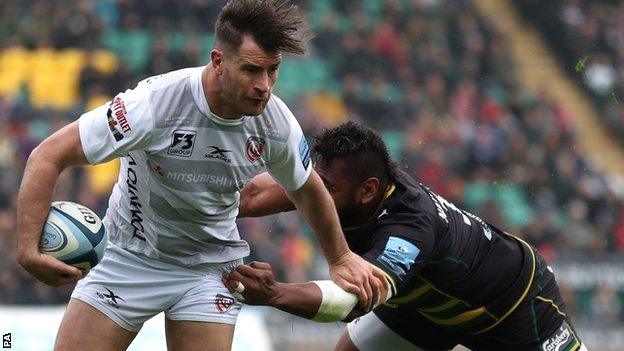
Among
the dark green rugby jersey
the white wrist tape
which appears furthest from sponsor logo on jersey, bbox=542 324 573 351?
the white wrist tape

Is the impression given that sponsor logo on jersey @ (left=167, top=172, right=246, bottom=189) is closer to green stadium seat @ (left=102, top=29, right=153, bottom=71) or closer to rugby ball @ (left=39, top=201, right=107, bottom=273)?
rugby ball @ (left=39, top=201, right=107, bottom=273)

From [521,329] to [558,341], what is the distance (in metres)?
0.24

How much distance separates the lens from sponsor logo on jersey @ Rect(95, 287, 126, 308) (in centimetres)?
608

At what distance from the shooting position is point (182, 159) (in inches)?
229

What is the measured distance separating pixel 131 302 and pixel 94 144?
0.95 metres

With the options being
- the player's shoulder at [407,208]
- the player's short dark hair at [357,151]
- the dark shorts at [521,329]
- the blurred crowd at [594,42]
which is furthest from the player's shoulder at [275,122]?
the blurred crowd at [594,42]

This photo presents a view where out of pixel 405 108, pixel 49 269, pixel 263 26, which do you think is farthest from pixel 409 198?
pixel 405 108

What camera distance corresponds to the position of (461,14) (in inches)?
748

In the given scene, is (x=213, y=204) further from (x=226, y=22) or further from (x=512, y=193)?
(x=512, y=193)

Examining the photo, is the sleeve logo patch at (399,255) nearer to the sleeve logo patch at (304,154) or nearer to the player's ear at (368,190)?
the player's ear at (368,190)

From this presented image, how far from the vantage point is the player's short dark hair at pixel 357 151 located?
6.32 meters

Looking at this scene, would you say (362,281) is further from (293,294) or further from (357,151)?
(357,151)

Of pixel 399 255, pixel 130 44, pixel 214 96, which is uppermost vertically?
pixel 214 96

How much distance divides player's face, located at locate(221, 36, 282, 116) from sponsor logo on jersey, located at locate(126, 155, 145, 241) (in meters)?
0.75
